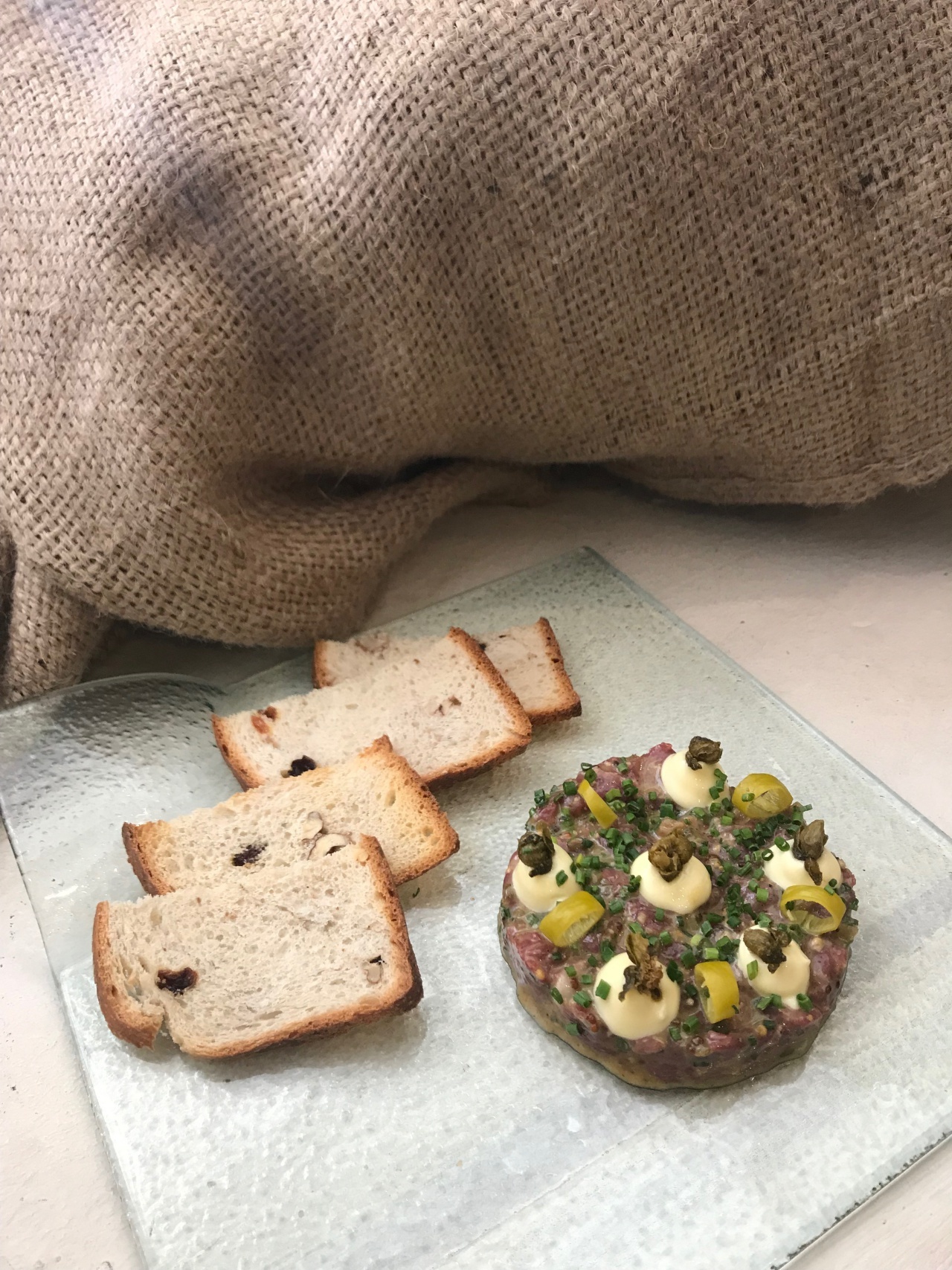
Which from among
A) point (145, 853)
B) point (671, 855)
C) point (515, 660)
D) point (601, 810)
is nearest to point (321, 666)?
point (515, 660)

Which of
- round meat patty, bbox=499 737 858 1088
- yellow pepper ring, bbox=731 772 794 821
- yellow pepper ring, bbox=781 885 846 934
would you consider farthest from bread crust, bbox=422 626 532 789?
yellow pepper ring, bbox=781 885 846 934

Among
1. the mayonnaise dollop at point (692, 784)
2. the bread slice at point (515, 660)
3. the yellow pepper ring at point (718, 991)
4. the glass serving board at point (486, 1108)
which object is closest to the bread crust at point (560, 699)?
the bread slice at point (515, 660)

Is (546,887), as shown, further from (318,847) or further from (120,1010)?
(120,1010)

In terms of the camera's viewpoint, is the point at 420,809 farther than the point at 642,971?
Yes

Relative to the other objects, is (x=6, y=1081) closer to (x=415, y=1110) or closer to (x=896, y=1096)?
(x=415, y=1110)

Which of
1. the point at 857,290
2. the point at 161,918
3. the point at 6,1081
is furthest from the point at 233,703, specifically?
the point at 857,290

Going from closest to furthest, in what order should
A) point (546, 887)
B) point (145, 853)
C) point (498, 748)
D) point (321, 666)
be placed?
point (546, 887) < point (145, 853) < point (498, 748) < point (321, 666)

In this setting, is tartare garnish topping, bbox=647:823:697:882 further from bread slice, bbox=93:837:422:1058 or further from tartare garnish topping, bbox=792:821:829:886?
bread slice, bbox=93:837:422:1058
